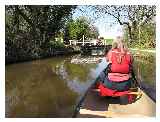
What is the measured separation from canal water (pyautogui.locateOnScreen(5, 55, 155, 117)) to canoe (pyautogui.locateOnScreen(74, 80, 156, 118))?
0.36 ft

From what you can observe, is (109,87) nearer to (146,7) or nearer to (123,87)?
(123,87)

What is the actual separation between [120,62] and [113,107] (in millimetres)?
461

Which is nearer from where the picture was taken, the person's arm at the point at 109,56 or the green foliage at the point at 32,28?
the green foliage at the point at 32,28

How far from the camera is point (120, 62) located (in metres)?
4.32

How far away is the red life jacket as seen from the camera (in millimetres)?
4309

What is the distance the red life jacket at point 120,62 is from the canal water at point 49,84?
0.11m

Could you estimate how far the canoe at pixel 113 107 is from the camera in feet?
13.6

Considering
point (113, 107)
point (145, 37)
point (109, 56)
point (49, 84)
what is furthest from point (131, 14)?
point (49, 84)

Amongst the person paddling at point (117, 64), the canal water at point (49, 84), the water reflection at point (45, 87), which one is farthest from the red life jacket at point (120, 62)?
the water reflection at point (45, 87)

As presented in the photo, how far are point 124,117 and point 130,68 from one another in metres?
0.50

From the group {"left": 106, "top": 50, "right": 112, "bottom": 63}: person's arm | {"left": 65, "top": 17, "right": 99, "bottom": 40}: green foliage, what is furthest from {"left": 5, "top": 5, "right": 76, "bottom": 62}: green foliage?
{"left": 106, "top": 50, "right": 112, "bottom": 63}: person's arm

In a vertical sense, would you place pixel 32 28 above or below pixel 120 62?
above

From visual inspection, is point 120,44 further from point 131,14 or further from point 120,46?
point 131,14

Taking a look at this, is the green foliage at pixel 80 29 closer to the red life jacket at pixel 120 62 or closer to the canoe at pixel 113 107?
the red life jacket at pixel 120 62
